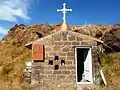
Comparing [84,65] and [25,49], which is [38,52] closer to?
[84,65]

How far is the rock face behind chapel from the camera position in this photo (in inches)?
695

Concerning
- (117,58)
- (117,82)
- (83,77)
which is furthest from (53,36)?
(117,58)

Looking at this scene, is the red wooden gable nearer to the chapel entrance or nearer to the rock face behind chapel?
the rock face behind chapel

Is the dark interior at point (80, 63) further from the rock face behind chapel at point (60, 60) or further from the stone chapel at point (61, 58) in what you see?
the rock face behind chapel at point (60, 60)

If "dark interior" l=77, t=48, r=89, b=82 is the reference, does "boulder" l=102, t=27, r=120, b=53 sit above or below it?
above

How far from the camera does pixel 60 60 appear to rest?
1780cm

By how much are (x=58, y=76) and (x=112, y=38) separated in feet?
33.2

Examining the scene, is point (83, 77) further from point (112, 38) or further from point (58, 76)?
point (112, 38)

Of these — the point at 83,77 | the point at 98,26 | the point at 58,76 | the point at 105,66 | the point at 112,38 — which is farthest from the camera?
the point at 98,26

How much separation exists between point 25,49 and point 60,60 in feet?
47.1

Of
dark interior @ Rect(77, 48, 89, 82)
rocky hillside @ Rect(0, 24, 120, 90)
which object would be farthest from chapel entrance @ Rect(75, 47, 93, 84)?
rocky hillside @ Rect(0, 24, 120, 90)

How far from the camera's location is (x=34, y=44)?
59.5 ft

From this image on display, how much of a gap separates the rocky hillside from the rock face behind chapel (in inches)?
53.2

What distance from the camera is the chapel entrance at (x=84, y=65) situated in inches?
711
